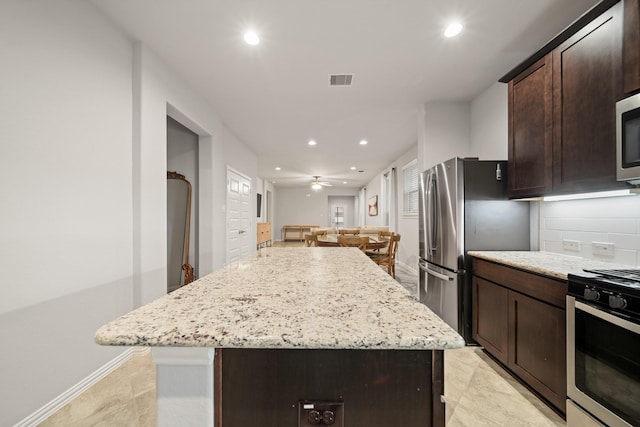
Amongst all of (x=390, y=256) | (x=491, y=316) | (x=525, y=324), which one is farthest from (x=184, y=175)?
(x=525, y=324)

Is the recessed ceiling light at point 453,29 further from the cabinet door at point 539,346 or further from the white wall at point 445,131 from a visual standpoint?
the cabinet door at point 539,346

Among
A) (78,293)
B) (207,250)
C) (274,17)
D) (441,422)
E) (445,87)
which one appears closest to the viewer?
(441,422)

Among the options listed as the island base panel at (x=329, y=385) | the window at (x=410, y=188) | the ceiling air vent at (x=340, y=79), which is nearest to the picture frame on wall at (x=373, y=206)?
the window at (x=410, y=188)

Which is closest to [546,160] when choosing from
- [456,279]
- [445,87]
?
[456,279]

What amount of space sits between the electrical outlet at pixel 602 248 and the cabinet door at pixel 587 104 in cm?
49

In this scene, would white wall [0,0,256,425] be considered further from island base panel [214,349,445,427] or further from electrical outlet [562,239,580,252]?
electrical outlet [562,239,580,252]

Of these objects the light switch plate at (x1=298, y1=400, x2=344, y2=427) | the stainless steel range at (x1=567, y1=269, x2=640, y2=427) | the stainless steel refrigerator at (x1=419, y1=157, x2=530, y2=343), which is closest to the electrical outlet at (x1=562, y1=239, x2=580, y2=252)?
the stainless steel refrigerator at (x1=419, y1=157, x2=530, y2=343)

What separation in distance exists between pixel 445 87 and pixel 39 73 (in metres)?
3.61

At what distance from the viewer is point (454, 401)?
5.64 ft

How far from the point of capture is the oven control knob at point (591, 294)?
1.25 m

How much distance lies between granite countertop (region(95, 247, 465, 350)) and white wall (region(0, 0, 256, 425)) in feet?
4.23

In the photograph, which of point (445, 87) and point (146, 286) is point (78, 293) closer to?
point (146, 286)

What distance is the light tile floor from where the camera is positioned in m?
1.55

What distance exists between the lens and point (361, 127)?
15.0 feet
